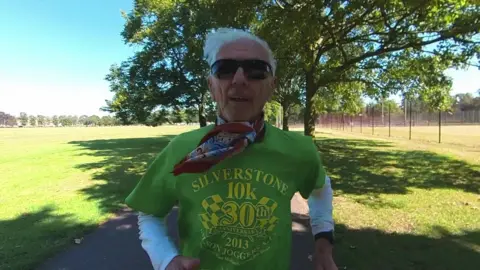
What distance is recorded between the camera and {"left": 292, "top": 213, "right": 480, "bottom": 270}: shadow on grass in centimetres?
426

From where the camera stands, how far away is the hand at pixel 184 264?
141cm

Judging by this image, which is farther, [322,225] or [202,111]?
[202,111]

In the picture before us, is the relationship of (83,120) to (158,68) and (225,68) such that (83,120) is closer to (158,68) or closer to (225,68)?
(158,68)

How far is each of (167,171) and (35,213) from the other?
673cm

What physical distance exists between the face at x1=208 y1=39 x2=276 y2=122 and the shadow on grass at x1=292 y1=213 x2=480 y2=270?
3010 mm

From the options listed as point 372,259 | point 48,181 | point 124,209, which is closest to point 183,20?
point 48,181

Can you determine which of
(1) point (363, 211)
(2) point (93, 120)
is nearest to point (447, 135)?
(1) point (363, 211)

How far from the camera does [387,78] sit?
710 inches

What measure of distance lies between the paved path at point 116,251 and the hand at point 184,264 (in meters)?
2.32

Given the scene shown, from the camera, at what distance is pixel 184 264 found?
1.41 meters

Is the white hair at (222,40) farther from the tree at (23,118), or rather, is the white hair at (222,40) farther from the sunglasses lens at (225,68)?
the tree at (23,118)

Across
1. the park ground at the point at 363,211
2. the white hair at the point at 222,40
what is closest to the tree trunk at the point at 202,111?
the park ground at the point at 363,211

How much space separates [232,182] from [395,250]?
3.94 m

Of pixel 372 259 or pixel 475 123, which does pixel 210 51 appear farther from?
pixel 475 123
